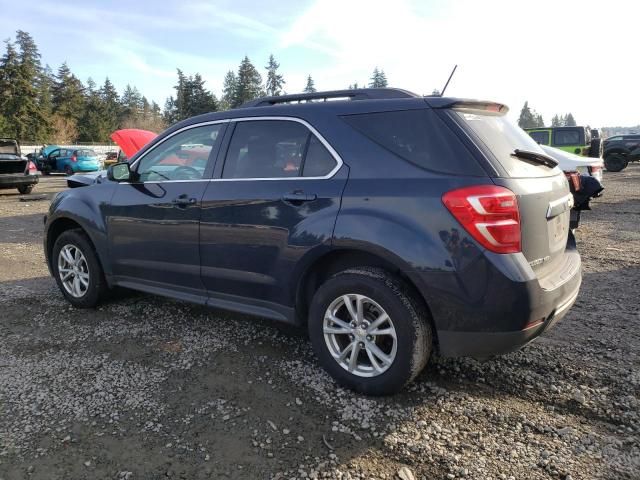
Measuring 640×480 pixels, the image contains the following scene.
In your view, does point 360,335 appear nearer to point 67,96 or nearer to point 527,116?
point 67,96

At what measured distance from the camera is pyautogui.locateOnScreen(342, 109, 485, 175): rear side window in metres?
2.69

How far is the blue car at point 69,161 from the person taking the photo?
1038 inches

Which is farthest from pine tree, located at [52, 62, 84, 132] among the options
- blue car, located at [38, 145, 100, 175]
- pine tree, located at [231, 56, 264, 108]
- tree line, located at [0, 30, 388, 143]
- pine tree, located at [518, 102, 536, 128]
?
pine tree, located at [518, 102, 536, 128]

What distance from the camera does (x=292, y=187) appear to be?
3.20 meters

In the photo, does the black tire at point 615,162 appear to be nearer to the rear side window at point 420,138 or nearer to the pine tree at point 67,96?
the rear side window at point 420,138

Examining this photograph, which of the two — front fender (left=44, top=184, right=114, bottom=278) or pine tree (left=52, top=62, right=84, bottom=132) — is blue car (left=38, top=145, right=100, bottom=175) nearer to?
front fender (left=44, top=184, right=114, bottom=278)

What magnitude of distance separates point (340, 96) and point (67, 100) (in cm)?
7435

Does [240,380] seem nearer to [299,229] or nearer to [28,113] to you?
[299,229]

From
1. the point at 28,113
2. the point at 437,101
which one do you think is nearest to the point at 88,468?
the point at 437,101

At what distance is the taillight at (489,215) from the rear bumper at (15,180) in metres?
15.6

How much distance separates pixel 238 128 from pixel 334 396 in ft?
6.74

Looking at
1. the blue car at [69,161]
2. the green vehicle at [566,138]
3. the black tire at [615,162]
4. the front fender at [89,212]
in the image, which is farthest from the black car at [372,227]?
the blue car at [69,161]

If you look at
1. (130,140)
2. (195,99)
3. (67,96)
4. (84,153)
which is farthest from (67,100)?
(130,140)

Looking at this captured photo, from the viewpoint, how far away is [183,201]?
3.78 m
